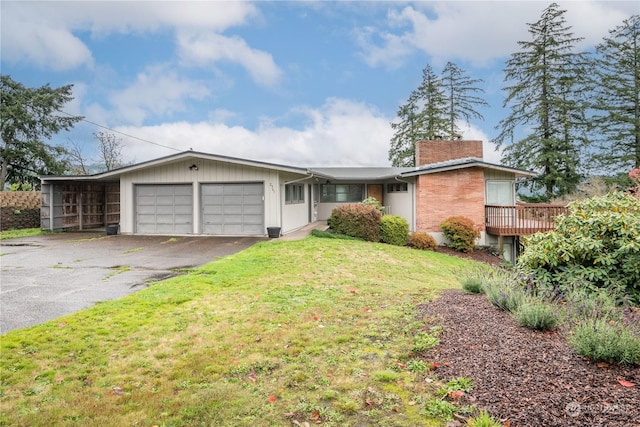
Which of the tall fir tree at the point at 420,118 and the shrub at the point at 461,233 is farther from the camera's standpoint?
the tall fir tree at the point at 420,118

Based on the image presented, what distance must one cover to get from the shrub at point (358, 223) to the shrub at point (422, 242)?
1.61m

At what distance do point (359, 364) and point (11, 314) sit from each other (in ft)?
18.0

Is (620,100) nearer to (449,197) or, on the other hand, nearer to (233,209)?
(449,197)

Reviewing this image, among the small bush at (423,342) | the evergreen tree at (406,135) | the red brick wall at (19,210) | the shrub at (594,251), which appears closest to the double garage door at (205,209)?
the red brick wall at (19,210)

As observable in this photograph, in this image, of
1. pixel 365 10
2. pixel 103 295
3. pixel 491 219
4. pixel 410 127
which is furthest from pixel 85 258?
pixel 410 127

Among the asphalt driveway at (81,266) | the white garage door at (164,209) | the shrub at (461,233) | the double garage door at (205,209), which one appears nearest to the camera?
the asphalt driveway at (81,266)

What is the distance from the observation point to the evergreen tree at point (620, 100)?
92.5 feet

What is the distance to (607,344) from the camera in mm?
3434

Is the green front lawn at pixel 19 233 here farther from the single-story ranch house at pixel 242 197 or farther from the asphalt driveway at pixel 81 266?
the asphalt driveway at pixel 81 266

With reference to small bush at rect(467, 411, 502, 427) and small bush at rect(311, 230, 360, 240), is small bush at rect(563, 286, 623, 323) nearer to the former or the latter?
small bush at rect(467, 411, 502, 427)

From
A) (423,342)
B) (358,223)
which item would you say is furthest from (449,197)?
(423,342)

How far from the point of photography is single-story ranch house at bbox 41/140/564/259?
17094 millimetres

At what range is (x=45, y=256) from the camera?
39.5 ft

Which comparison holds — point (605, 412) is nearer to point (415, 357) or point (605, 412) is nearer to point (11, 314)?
point (415, 357)
